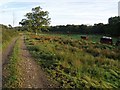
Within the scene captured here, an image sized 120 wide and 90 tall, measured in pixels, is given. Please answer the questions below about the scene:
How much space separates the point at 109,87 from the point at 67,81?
190 centimetres

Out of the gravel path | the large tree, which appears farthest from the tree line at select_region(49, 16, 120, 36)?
the gravel path

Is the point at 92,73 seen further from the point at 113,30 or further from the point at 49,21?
the point at 49,21

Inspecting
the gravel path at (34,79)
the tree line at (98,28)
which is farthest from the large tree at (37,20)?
the gravel path at (34,79)

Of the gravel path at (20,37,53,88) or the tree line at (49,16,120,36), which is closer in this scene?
the gravel path at (20,37,53,88)

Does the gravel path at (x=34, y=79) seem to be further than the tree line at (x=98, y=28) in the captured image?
No

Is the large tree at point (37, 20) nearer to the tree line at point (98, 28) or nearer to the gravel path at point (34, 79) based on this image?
the tree line at point (98, 28)

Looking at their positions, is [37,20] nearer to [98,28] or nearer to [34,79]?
[98,28]

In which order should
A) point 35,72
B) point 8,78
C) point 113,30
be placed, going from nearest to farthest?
point 8,78 < point 35,72 < point 113,30

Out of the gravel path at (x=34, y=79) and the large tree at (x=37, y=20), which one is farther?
the large tree at (x=37, y=20)

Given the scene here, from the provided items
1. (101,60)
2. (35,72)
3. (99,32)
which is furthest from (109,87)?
(99,32)

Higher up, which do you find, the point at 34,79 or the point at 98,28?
the point at 98,28

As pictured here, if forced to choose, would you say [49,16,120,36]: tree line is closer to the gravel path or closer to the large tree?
the large tree

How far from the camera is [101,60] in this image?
2303cm

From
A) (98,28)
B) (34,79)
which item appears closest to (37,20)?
(98,28)
